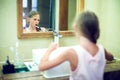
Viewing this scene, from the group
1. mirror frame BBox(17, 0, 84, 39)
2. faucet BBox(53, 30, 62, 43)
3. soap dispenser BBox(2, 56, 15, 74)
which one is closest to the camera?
soap dispenser BBox(2, 56, 15, 74)

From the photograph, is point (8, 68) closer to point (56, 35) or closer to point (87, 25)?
point (56, 35)

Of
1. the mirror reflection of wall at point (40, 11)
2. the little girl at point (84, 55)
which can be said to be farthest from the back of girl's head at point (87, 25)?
the mirror reflection of wall at point (40, 11)

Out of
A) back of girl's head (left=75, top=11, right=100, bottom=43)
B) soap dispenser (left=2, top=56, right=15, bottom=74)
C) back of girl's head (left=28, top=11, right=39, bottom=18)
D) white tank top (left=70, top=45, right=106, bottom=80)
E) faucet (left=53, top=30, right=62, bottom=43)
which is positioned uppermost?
back of girl's head (left=28, top=11, right=39, bottom=18)

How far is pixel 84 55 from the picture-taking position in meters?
1.17

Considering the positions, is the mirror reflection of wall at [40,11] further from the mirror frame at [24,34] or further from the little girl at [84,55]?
the little girl at [84,55]

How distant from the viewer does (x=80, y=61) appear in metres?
1.16

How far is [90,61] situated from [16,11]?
86 centimetres

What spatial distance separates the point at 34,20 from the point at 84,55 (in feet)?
2.57

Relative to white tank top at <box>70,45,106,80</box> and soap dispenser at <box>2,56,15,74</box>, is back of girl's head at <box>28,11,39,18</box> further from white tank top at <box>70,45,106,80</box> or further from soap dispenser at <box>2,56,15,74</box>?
white tank top at <box>70,45,106,80</box>

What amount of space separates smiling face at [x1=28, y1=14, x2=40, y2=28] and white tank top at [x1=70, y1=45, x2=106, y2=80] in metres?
0.71

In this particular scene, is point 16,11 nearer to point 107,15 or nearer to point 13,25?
point 13,25

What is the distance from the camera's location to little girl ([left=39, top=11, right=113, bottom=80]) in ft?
3.82

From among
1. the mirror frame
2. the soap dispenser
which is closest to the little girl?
the soap dispenser

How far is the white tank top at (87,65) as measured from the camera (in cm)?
117
